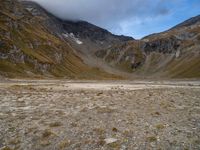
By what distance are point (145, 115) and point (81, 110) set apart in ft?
18.0

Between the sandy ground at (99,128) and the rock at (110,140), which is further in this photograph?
the rock at (110,140)

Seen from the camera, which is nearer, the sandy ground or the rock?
the sandy ground

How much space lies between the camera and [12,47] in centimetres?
16812

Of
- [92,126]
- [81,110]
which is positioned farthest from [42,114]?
[92,126]

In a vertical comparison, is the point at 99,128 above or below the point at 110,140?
above

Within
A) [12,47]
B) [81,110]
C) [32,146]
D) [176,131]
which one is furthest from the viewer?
[12,47]

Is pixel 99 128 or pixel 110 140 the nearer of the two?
pixel 110 140

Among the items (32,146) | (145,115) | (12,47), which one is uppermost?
(12,47)

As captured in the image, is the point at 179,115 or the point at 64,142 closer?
the point at 64,142

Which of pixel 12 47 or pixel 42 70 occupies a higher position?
pixel 12 47

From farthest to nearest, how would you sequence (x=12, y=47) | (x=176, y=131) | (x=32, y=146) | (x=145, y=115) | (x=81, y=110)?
(x=12, y=47), (x=81, y=110), (x=145, y=115), (x=176, y=131), (x=32, y=146)

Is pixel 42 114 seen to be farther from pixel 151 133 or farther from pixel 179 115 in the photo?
pixel 179 115

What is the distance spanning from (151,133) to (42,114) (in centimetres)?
930

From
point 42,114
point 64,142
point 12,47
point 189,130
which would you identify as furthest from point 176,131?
point 12,47
